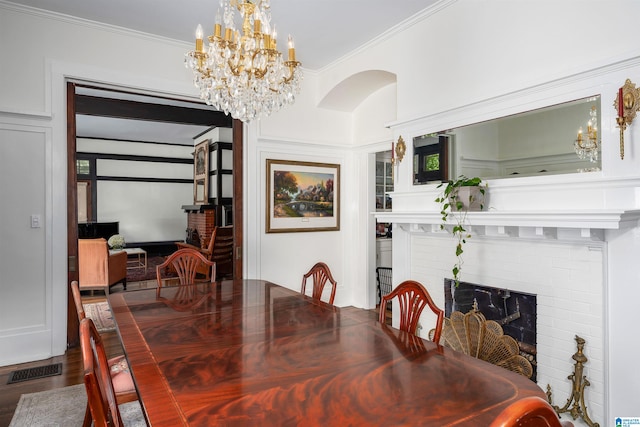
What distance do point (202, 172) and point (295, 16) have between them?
19.3 feet

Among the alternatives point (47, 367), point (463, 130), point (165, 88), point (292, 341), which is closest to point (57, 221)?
point (47, 367)

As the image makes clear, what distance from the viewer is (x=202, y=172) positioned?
8.61 m

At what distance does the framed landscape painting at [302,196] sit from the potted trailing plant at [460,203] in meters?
2.06

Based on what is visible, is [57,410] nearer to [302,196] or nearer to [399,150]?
[302,196]

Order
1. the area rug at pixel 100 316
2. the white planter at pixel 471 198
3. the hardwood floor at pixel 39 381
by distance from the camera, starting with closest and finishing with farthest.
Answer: the hardwood floor at pixel 39 381 < the white planter at pixel 471 198 < the area rug at pixel 100 316

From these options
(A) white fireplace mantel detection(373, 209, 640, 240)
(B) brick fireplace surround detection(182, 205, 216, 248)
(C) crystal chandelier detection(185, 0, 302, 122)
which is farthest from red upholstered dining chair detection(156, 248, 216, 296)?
(B) brick fireplace surround detection(182, 205, 216, 248)

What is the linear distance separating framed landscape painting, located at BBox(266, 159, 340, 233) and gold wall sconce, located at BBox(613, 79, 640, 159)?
10.5ft

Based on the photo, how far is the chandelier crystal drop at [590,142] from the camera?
7.17ft

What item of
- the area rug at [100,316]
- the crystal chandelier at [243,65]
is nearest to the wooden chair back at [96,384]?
the crystal chandelier at [243,65]

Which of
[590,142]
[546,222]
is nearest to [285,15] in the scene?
[590,142]

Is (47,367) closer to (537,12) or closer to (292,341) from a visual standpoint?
(292,341)

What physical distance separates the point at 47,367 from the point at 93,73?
2.55 m

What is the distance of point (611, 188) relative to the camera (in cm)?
209

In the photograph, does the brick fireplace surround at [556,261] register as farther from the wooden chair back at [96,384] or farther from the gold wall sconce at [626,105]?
the wooden chair back at [96,384]
